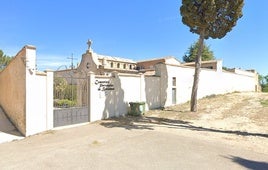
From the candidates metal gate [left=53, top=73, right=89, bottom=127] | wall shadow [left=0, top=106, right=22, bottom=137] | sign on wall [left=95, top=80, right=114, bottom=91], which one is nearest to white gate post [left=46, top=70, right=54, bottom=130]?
metal gate [left=53, top=73, right=89, bottom=127]

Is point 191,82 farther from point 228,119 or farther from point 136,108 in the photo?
point 136,108

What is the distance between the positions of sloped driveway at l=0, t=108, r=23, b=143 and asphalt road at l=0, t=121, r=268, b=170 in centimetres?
55

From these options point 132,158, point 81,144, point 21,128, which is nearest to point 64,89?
point 21,128

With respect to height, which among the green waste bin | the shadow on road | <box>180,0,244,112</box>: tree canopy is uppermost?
<box>180,0,244,112</box>: tree canopy

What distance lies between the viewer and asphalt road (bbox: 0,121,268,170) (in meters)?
6.29

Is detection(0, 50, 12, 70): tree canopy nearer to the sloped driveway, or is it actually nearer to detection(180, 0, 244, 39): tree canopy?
the sloped driveway

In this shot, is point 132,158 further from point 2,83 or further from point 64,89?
point 2,83

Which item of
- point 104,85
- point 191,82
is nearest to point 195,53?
point 191,82

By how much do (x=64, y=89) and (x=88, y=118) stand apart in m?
2.15

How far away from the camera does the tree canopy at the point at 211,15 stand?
14.8 m

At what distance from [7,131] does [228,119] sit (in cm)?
1200

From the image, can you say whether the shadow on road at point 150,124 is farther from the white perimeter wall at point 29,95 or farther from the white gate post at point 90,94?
the white perimeter wall at point 29,95

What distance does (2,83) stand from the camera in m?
13.5

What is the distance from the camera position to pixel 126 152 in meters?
7.39
